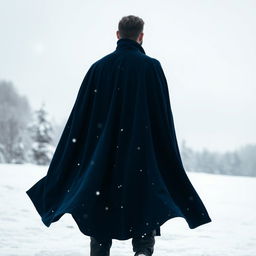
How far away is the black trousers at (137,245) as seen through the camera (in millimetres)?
4133

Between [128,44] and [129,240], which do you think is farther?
[129,240]

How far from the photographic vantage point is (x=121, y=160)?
4211 mm

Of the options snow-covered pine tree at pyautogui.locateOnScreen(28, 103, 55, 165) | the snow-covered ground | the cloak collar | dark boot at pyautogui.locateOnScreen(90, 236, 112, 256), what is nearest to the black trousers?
dark boot at pyautogui.locateOnScreen(90, 236, 112, 256)

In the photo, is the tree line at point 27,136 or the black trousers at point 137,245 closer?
the black trousers at point 137,245

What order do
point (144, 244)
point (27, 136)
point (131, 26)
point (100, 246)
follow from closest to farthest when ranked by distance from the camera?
1. point (144, 244)
2. point (100, 246)
3. point (131, 26)
4. point (27, 136)

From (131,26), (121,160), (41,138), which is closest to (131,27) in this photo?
(131,26)

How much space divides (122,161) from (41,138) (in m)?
35.0

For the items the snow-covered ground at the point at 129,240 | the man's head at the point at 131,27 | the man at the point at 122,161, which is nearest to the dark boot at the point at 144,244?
the man at the point at 122,161

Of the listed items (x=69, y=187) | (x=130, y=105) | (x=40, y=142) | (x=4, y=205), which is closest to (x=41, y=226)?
(x=4, y=205)

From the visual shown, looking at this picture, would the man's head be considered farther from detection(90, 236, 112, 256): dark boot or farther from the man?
detection(90, 236, 112, 256): dark boot

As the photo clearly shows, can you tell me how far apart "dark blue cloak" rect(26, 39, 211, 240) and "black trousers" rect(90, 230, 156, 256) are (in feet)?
0.29

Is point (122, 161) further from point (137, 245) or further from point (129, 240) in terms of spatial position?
point (129, 240)

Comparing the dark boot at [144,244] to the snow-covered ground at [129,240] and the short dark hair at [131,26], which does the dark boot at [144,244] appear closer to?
the snow-covered ground at [129,240]

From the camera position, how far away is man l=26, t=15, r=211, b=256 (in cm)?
412
